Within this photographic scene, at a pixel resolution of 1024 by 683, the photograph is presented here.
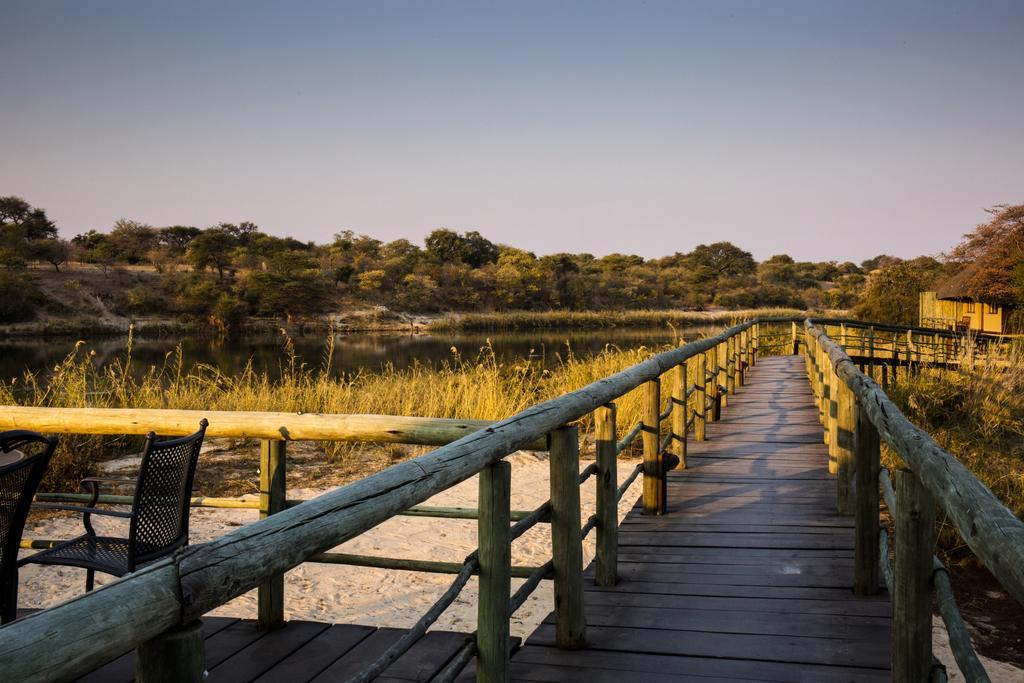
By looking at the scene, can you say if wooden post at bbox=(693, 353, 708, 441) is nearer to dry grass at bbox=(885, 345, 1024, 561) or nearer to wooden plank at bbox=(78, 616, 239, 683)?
dry grass at bbox=(885, 345, 1024, 561)

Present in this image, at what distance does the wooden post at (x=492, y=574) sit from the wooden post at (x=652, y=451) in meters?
2.44

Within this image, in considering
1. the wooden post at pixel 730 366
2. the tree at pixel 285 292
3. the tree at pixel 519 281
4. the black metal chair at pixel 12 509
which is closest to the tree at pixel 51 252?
the tree at pixel 285 292

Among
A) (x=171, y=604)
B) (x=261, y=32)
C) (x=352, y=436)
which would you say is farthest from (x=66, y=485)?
(x=261, y=32)

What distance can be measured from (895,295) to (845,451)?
99.1 feet

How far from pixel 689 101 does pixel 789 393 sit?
15.9 metres

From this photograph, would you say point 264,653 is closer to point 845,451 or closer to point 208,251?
point 845,451

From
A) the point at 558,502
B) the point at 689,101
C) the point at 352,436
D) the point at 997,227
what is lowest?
the point at 558,502

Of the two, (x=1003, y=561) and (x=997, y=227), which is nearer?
(x=1003, y=561)

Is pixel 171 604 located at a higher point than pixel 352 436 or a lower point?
higher

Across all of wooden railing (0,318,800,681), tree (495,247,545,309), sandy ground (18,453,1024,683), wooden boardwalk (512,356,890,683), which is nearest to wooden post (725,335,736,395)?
sandy ground (18,453,1024,683)

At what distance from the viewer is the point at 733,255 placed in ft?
285

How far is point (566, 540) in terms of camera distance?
275 cm

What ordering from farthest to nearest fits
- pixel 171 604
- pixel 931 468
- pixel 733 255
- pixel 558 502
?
pixel 733 255, pixel 558 502, pixel 931 468, pixel 171 604

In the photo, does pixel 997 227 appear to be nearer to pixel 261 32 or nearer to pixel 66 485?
pixel 261 32
